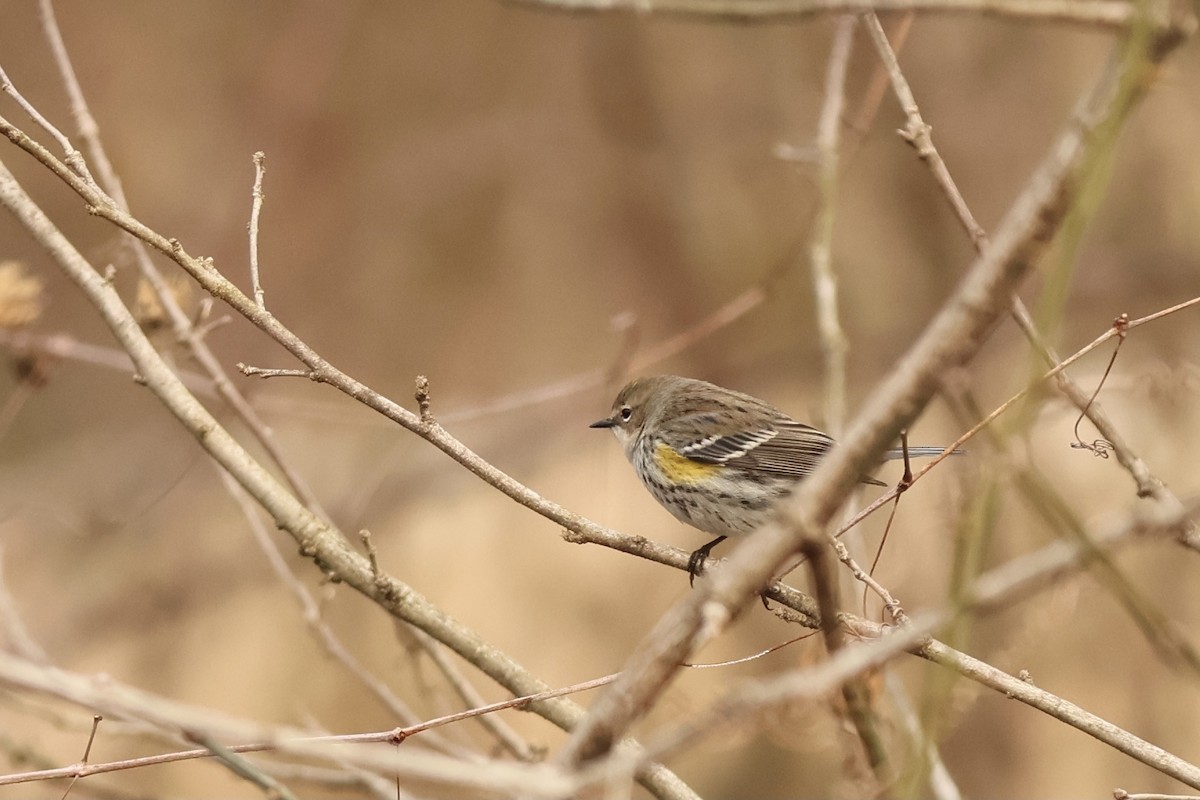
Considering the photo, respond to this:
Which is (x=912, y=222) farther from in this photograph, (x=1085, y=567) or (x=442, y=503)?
(x=1085, y=567)

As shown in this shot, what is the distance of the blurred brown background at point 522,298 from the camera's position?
15.5 ft

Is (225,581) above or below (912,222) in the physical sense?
below

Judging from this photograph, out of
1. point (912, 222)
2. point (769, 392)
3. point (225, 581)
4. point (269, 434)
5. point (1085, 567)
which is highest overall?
point (912, 222)

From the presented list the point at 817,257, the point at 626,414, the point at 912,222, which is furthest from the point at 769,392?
the point at 817,257

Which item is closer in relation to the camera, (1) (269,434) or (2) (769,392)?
(1) (269,434)

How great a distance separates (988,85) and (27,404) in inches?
181

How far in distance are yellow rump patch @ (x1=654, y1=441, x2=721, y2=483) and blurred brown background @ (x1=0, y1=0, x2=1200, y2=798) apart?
131 cm

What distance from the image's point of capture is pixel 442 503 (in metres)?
5.00

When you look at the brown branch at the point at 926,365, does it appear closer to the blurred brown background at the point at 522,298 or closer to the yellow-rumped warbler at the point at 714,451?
the yellow-rumped warbler at the point at 714,451

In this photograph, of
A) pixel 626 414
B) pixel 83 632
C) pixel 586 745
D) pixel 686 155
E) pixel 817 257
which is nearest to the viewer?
pixel 586 745

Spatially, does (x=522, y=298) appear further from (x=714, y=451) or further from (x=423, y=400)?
(x=423, y=400)

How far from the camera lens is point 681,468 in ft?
11.3

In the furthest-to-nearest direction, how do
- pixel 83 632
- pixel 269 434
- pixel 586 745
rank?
pixel 83 632, pixel 269 434, pixel 586 745

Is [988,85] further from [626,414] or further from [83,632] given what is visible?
[83,632]
